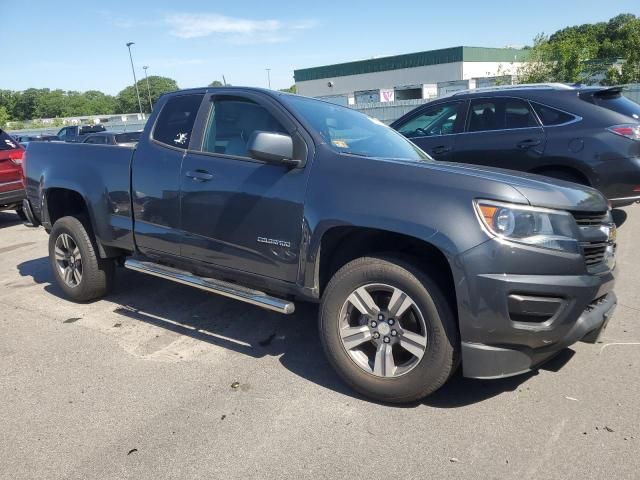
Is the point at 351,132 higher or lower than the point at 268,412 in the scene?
higher

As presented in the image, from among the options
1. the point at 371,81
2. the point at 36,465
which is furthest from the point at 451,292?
the point at 371,81

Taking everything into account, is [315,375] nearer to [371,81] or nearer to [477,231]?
[477,231]

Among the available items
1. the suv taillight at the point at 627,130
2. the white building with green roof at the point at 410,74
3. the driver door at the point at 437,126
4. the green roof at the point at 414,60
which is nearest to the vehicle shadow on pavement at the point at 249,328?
the driver door at the point at 437,126

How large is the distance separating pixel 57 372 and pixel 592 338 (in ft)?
11.5

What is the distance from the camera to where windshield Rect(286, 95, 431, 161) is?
3721 mm

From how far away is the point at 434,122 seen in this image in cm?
743

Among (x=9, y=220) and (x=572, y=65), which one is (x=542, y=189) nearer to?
(x=9, y=220)

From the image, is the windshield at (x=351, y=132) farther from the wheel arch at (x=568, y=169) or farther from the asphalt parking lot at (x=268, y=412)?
the wheel arch at (x=568, y=169)

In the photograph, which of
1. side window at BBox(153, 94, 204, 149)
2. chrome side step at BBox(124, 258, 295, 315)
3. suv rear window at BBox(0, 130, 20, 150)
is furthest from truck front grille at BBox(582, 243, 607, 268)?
suv rear window at BBox(0, 130, 20, 150)

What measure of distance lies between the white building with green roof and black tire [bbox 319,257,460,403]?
151 feet

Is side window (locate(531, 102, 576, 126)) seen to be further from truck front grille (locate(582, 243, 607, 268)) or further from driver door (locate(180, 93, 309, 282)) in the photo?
driver door (locate(180, 93, 309, 282))

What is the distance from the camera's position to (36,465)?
271 centimetres

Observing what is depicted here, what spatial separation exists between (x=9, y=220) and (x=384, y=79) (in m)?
52.9

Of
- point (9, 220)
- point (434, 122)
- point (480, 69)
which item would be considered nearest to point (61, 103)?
point (480, 69)
